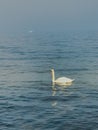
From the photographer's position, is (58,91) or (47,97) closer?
(47,97)

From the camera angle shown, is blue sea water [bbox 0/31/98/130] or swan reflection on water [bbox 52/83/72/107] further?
swan reflection on water [bbox 52/83/72/107]

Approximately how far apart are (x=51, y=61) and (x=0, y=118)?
48.6 metres

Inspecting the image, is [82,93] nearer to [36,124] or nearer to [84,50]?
[36,124]

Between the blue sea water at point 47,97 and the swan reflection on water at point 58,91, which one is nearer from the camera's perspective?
the blue sea water at point 47,97

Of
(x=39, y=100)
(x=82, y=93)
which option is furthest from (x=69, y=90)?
(x=39, y=100)

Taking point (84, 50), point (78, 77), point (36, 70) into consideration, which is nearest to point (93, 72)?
point (78, 77)

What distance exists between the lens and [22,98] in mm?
55844

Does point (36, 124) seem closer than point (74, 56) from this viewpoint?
Yes

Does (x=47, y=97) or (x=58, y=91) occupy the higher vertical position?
(x=58, y=91)

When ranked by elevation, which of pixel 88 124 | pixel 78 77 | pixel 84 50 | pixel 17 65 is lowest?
pixel 88 124

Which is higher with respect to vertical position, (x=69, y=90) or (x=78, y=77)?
(x=78, y=77)

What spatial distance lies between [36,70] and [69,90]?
67.9 ft

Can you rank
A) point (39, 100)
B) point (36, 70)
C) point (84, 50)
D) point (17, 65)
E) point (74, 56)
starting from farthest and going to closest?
point (84, 50), point (74, 56), point (17, 65), point (36, 70), point (39, 100)

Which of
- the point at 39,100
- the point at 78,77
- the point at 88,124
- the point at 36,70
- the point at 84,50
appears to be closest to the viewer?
the point at 88,124
